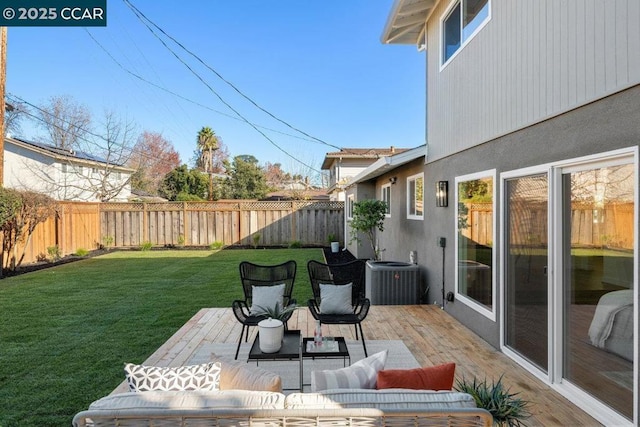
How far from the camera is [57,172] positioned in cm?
2092

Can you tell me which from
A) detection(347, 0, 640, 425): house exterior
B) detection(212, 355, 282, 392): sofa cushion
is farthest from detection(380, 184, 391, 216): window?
detection(212, 355, 282, 392): sofa cushion

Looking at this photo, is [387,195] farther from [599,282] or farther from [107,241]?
[107,241]

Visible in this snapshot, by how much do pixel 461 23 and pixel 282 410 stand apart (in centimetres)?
569

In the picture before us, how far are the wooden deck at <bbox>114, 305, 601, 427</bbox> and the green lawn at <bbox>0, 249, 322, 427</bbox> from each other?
36 cm

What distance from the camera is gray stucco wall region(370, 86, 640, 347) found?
2.77 m

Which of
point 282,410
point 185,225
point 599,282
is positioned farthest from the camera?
point 185,225

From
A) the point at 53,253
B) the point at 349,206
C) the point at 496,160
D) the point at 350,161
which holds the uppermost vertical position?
the point at 350,161

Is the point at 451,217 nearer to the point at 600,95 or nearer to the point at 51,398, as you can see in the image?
the point at 600,95

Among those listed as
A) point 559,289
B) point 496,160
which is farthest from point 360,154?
point 559,289

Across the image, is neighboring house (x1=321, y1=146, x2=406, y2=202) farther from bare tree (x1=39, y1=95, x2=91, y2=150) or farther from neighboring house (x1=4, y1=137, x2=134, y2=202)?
bare tree (x1=39, y1=95, x2=91, y2=150)

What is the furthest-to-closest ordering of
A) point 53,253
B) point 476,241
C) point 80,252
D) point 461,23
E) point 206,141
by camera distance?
point 206,141 → point 80,252 → point 53,253 → point 461,23 → point 476,241

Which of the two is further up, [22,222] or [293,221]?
[22,222]

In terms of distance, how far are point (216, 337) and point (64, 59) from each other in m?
16.2

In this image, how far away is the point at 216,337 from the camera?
5.02 metres
